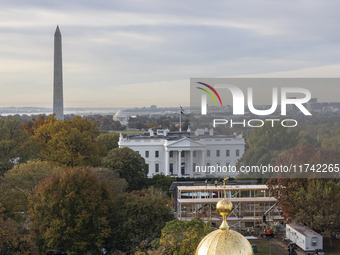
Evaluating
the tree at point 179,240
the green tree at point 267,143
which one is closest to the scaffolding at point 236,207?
the green tree at point 267,143

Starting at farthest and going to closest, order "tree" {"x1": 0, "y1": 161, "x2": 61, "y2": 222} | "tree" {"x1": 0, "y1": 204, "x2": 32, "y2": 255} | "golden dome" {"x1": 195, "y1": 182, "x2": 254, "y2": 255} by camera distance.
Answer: "tree" {"x1": 0, "y1": 161, "x2": 61, "y2": 222}
"tree" {"x1": 0, "y1": 204, "x2": 32, "y2": 255}
"golden dome" {"x1": 195, "y1": 182, "x2": 254, "y2": 255}

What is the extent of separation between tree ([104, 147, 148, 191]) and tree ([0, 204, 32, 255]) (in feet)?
78.5

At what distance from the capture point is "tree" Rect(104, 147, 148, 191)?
198ft

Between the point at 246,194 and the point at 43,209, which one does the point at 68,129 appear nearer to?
the point at 246,194

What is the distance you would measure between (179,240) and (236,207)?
17820 millimetres

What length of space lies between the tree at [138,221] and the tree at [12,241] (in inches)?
207

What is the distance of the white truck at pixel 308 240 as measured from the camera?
1549 inches

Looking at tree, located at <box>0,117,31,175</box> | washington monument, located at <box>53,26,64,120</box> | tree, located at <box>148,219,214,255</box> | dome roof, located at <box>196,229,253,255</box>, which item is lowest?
tree, located at <box>148,219,214,255</box>

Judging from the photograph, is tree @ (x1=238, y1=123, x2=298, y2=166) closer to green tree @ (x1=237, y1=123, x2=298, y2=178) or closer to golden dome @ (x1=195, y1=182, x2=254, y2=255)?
green tree @ (x1=237, y1=123, x2=298, y2=178)

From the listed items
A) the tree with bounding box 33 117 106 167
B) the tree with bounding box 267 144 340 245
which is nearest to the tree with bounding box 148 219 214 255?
the tree with bounding box 267 144 340 245

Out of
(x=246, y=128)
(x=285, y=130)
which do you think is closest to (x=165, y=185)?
(x=246, y=128)

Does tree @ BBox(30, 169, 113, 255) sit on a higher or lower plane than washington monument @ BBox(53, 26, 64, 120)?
lower

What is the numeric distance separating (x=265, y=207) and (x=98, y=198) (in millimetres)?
16552

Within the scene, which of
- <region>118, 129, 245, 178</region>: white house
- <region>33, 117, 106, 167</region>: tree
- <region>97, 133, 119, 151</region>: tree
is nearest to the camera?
<region>33, 117, 106, 167</region>: tree
